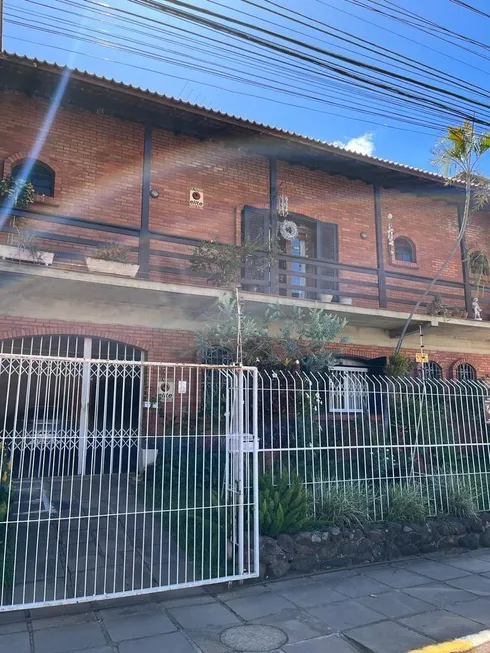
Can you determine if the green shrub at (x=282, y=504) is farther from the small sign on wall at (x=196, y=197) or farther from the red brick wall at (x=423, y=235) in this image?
the red brick wall at (x=423, y=235)

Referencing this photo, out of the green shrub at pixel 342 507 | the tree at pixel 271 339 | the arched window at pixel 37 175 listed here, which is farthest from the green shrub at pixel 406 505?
the arched window at pixel 37 175

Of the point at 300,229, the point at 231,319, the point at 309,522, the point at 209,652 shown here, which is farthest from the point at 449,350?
the point at 209,652

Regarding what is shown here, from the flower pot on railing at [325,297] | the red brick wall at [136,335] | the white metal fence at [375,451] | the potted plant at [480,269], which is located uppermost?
the potted plant at [480,269]

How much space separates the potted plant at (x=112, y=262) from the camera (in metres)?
8.15

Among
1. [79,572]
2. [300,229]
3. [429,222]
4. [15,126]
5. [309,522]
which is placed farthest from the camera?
[429,222]

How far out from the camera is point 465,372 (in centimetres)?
1241

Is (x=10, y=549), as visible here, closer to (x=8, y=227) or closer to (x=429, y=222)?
(x=8, y=227)

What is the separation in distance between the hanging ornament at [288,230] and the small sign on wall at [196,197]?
1795 millimetres

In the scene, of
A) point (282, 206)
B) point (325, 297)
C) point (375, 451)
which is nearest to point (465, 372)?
point (325, 297)

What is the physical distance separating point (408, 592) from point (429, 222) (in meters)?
10.4

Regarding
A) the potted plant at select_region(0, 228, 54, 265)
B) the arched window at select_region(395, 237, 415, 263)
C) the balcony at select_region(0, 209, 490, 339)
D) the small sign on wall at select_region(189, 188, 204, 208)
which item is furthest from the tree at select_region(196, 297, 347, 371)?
the arched window at select_region(395, 237, 415, 263)

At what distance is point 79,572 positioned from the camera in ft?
15.8

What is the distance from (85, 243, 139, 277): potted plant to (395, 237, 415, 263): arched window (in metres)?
7.26

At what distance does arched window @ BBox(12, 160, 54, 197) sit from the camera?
30.0 ft
